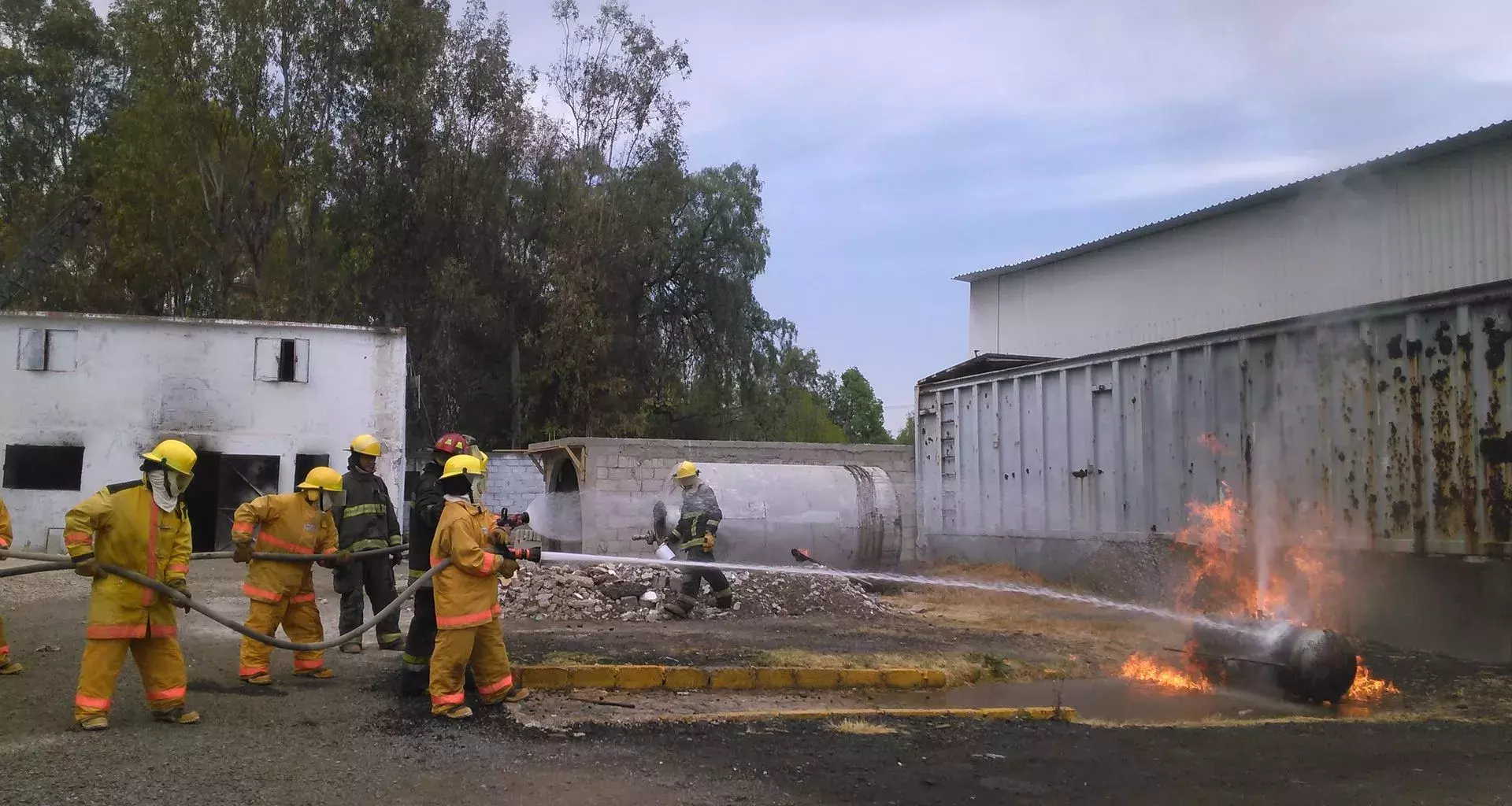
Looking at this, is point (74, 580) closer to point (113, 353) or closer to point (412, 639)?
point (113, 353)

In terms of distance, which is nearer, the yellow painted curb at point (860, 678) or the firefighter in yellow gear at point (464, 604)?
the firefighter in yellow gear at point (464, 604)

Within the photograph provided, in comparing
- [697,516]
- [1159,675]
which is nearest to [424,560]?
[697,516]

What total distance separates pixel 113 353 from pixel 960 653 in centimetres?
1698

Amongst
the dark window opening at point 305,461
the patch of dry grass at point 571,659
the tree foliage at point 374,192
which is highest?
the tree foliage at point 374,192

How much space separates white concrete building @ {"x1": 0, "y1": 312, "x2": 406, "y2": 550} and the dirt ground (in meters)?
11.5

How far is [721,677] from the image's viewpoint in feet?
24.7

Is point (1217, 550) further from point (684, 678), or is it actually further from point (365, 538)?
point (365, 538)

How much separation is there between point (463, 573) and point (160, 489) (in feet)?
5.86

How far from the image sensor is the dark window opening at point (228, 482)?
19.4m

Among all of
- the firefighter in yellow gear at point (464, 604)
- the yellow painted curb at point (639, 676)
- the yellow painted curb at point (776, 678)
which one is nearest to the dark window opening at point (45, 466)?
the yellow painted curb at point (639, 676)

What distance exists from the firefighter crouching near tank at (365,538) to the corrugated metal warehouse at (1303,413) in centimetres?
756

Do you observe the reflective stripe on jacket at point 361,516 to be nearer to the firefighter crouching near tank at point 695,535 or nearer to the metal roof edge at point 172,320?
the firefighter crouching near tank at point 695,535

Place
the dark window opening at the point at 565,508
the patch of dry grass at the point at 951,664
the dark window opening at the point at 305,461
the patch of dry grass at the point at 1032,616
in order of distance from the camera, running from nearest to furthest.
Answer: the patch of dry grass at the point at 951,664
the patch of dry grass at the point at 1032,616
the dark window opening at the point at 565,508
the dark window opening at the point at 305,461

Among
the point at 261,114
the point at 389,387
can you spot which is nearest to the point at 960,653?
the point at 389,387
